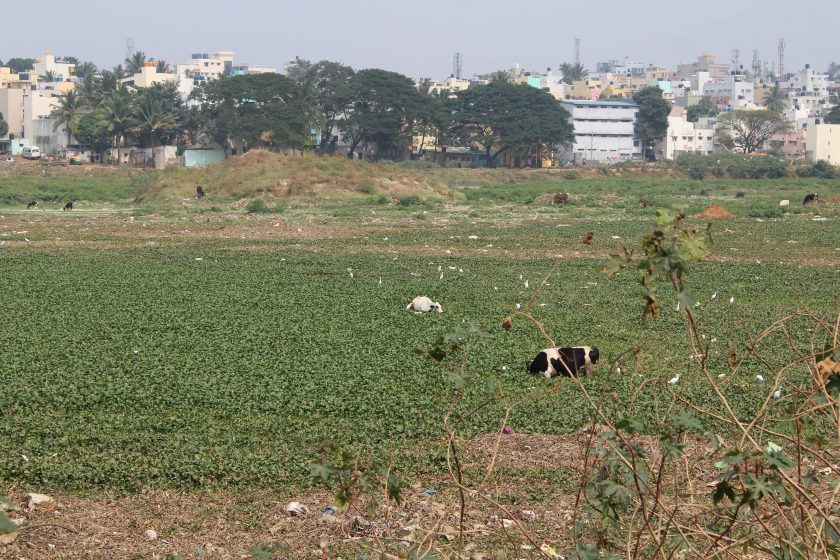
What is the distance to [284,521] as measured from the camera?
272 inches

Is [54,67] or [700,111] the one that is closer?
[700,111]

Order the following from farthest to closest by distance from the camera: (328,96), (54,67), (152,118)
A: (54,67) < (328,96) < (152,118)

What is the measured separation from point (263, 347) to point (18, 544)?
238 inches

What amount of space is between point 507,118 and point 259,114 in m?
18.6

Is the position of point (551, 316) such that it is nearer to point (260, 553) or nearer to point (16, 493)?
point (16, 493)

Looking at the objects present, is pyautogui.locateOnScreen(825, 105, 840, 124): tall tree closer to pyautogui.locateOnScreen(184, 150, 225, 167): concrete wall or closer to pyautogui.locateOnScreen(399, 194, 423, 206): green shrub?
pyautogui.locateOnScreen(184, 150, 225, 167): concrete wall

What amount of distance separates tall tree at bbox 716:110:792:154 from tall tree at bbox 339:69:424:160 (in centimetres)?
3315

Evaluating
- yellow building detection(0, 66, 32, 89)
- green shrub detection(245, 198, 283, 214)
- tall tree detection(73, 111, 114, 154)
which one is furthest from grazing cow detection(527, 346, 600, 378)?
yellow building detection(0, 66, 32, 89)

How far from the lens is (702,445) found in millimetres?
8625

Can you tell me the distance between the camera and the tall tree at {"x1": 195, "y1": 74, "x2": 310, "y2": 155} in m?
72.9

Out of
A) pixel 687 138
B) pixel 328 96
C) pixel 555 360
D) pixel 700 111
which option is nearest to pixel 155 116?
pixel 328 96

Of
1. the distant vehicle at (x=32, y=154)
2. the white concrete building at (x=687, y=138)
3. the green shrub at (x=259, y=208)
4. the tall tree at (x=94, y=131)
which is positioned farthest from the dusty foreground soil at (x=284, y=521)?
the white concrete building at (x=687, y=138)

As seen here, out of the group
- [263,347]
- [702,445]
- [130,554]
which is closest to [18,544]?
[130,554]

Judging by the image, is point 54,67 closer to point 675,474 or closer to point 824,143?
point 824,143
